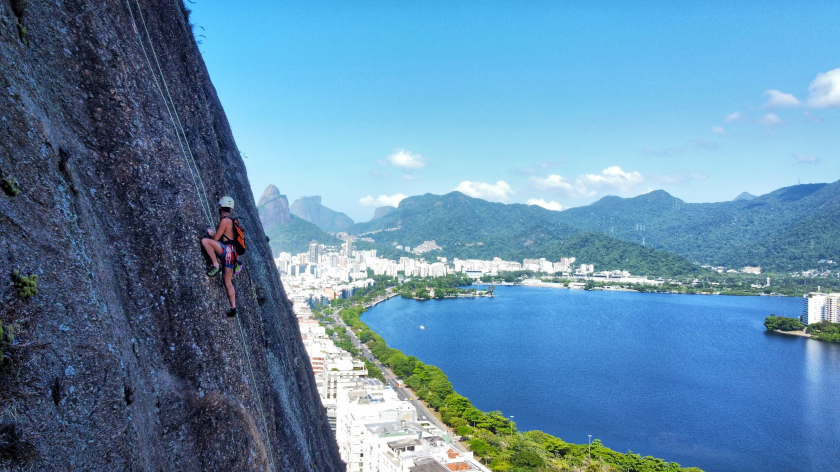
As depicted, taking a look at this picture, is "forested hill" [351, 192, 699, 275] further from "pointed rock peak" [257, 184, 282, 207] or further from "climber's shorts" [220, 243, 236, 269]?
"climber's shorts" [220, 243, 236, 269]

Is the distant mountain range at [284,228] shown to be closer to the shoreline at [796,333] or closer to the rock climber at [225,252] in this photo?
the shoreline at [796,333]

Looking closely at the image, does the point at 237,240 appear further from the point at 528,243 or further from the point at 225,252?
the point at 528,243

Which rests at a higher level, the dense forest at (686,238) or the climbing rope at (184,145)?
the dense forest at (686,238)

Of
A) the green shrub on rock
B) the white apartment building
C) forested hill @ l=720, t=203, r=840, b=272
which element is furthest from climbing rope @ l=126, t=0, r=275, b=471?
forested hill @ l=720, t=203, r=840, b=272

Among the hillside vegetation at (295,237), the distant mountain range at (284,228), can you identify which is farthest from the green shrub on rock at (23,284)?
the hillside vegetation at (295,237)

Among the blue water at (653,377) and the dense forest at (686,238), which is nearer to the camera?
the blue water at (653,377)

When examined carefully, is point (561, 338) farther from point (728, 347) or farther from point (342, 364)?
point (342, 364)
